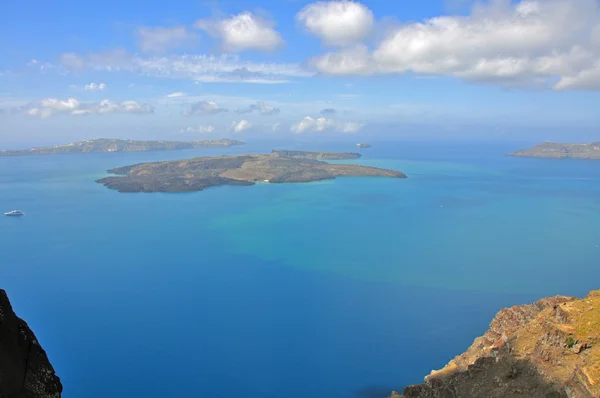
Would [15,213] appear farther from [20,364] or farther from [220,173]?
[20,364]

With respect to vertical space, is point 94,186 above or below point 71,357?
above

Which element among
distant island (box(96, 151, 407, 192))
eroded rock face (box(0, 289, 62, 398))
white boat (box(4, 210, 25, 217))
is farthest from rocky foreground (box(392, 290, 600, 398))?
distant island (box(96, 151, 407, 192))

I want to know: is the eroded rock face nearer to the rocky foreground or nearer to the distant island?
the rocky foreground

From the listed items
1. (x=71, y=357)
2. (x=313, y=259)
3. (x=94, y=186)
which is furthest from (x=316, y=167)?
(x=71, y=357)

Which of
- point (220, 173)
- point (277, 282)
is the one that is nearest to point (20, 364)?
A: point (277, 282)

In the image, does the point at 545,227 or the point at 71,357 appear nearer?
the point at 71,357

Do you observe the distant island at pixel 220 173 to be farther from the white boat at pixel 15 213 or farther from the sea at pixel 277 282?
the white boat at pixel 15 213

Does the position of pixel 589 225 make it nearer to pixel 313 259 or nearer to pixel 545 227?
pixel 545 227

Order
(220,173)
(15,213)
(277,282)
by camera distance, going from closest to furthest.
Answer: (277,282)
(15,213)
(220,173)
